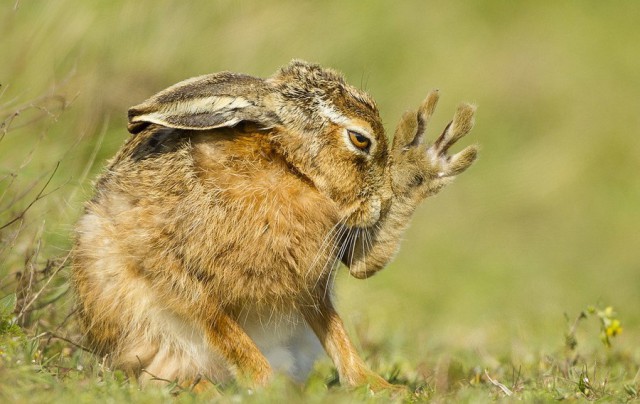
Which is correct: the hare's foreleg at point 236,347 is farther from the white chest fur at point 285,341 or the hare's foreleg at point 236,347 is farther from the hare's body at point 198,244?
the white chest fur at point 285,341

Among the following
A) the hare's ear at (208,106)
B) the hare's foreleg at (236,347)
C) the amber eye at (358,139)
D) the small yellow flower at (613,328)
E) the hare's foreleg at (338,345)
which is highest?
the amber eye at (358,139)

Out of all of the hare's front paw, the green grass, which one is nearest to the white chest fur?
the green grass

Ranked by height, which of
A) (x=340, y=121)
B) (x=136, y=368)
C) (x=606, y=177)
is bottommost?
(x=136, y=368)

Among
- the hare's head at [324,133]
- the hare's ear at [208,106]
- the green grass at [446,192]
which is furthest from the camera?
the green grass at [446,192]

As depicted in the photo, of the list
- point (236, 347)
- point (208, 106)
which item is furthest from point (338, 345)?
point (208, 106)

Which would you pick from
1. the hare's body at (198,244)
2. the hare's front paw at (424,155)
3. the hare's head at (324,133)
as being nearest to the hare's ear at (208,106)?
the hare's head at (324,133)

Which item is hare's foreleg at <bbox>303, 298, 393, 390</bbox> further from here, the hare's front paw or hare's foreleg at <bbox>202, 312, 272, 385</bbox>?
the hare's front paw

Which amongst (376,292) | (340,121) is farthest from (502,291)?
(340,121)

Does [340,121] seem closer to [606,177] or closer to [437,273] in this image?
[437,273]

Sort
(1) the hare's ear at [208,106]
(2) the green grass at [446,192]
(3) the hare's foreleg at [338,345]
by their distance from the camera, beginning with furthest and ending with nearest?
(2) the green grass at [446,192], (3) the hare's foreleg at [338,345], (1) the hare's ear at [208,106]
